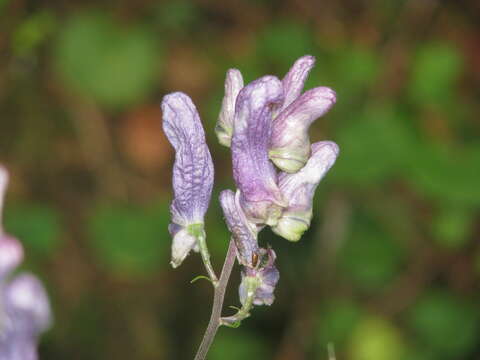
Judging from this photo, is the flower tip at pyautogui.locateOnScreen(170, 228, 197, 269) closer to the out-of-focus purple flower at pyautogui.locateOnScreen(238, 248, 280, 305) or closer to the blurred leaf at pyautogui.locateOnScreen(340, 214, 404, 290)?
the out-of-focus purple flower at pyautogui.locateOnScreen(238, 248, 280, 305)

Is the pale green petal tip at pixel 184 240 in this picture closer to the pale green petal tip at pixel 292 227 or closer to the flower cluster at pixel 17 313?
the pale green petal tip at pixel 292 227

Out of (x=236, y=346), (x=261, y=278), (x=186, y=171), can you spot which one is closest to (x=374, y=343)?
(x=236, y=346)

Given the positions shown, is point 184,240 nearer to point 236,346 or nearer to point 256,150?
point 256,150

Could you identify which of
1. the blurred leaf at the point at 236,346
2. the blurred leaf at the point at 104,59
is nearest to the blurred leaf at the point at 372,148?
the blurred leaf at the point at 236,346

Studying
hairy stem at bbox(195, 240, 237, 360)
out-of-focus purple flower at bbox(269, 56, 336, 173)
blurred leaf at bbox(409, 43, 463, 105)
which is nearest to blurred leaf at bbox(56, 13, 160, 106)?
blurred leaf at bbox(409, 43, 463, 105)

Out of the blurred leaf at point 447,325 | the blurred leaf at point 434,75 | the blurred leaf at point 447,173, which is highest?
the blurred leaf at point 434,75

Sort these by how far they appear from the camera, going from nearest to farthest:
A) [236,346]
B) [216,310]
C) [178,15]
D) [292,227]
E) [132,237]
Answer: [216,310], [292,227], [236,346], [132,237], [178,15]
